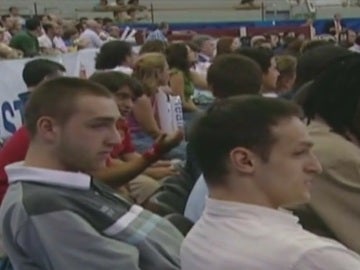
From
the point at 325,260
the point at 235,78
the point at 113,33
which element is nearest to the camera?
the point at 325,260

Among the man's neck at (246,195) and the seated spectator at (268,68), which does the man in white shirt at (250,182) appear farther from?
the seated spectator at (268,68)

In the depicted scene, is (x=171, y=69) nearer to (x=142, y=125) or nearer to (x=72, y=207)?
(x=142, y=125)

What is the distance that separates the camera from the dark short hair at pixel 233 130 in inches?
67.3

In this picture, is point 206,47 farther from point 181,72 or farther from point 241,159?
point 241,159

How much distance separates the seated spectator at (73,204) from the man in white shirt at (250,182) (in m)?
0.40

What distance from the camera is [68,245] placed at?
2084mm

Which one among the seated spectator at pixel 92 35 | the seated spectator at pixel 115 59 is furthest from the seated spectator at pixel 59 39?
the seated spectator at pixel 115 59

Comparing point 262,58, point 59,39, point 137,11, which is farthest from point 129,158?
point 137,11

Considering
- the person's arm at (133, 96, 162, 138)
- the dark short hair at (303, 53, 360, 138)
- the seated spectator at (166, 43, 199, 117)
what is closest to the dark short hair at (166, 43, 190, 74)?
the seated spectator at (166, 43, 199, 117)

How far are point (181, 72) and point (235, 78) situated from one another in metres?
3.09

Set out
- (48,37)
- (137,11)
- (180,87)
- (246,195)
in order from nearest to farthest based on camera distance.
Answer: (246,195) → (180,87) → (48,37) → (137,11)

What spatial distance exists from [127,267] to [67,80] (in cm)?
56

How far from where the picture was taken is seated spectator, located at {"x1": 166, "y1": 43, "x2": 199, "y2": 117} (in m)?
6.69

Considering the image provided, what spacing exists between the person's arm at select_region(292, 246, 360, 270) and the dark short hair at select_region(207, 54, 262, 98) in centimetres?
217
